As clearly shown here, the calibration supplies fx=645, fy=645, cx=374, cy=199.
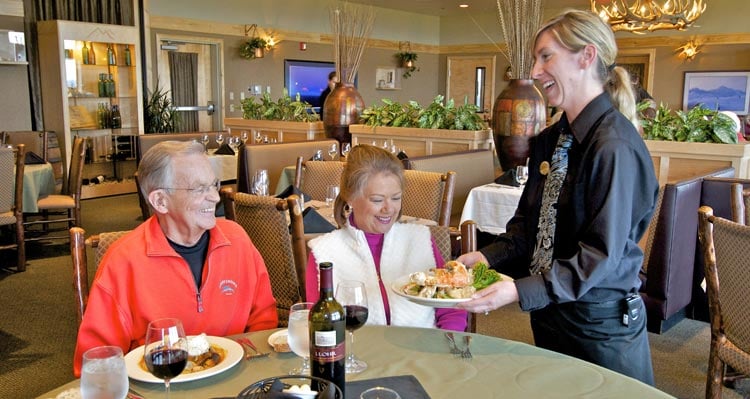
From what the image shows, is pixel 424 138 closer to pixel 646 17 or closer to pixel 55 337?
pixel 646 17

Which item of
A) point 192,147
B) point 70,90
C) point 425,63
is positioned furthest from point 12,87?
point 425,63

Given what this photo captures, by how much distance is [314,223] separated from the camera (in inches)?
128

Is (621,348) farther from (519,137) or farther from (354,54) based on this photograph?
(354,54)

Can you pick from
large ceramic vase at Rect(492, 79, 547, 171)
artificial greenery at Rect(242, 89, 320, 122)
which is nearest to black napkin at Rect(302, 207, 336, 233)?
large ceramic vase at Rect(492, 79, 547, 171)

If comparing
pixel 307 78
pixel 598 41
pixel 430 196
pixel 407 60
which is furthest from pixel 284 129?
pixel 407 60

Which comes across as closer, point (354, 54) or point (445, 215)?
point (445, 215)

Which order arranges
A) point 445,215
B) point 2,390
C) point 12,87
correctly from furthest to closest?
1. point 12,87
2. point 445,215
3. point 2,390

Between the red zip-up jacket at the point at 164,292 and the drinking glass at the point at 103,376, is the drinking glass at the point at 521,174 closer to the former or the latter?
the red zip-up jacket at the point at 164,292

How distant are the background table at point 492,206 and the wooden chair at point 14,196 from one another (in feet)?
11.0

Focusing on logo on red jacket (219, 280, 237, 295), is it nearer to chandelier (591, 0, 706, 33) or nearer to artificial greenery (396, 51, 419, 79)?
chandelier (591, 0, 706, 33)

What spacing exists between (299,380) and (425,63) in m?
14.6

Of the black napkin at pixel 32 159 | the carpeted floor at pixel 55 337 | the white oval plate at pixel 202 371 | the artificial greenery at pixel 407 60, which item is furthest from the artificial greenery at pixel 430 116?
the artificial greenery at pixel 407 60

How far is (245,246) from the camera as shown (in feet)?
6.44

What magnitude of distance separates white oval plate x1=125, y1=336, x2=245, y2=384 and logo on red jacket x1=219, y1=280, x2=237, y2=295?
0.32 m
